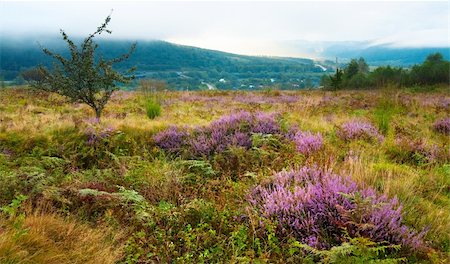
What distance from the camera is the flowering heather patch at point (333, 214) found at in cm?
359

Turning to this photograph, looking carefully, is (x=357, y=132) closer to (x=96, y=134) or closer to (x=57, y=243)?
(x=96, y=134)

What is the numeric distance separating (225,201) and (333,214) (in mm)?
1514

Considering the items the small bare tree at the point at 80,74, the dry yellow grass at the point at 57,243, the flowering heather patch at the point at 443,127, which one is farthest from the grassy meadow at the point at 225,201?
the flowering heather patch at the point at 443,127

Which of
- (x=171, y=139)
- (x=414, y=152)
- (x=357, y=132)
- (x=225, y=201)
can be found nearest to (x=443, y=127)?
(x=357, y=132)

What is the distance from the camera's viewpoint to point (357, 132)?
26.6ft

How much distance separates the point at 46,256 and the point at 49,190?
1.82 metres

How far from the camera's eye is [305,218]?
3.88 metres

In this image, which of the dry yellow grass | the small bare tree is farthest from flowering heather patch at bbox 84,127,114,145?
the dry yellow grass

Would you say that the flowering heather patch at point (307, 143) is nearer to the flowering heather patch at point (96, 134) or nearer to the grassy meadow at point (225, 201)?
the grassy meadow at point (225, 201)

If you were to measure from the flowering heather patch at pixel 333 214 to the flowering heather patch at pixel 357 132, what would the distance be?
12.3 ft

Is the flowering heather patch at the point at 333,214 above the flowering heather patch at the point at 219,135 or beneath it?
beneath

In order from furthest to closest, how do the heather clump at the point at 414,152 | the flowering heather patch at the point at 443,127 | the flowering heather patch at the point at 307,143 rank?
the flowering heather patch at the point at 443,127, the heather clump at the point at 414,152, the flowering heather patch at the point at 307,143

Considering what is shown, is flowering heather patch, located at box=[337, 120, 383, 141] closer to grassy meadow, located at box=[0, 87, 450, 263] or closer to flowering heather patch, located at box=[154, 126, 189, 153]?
grassy meadow, located at box=[0, 87, 450, 263]

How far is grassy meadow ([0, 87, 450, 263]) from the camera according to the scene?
3510 mm
